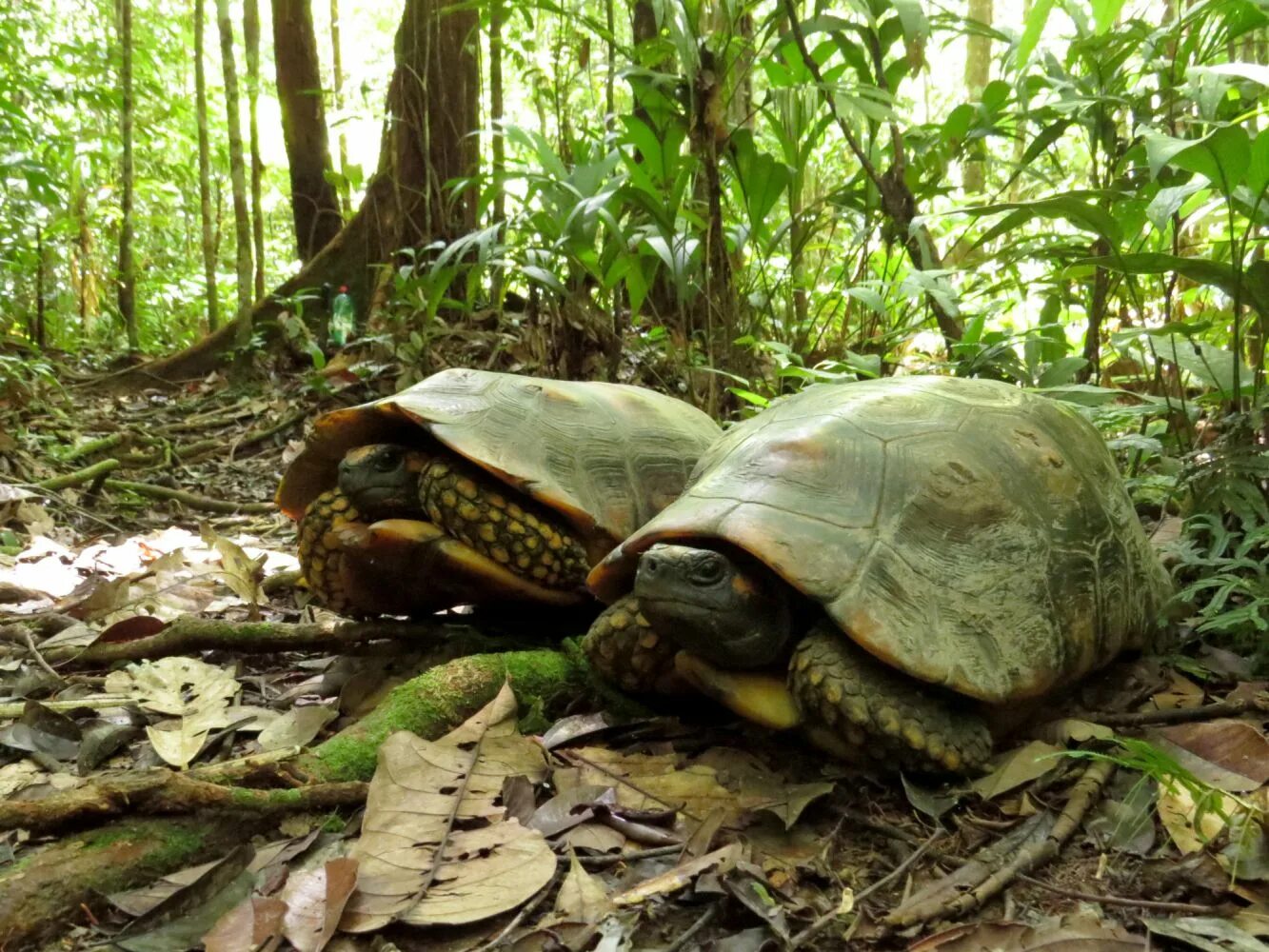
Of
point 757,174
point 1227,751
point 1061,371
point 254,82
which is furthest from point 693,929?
point 254,82

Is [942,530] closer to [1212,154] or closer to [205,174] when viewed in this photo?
[1212,154]

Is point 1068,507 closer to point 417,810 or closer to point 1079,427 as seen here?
point 1079,427

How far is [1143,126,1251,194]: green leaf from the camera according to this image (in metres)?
1.92

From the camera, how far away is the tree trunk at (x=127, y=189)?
8172 millimetres

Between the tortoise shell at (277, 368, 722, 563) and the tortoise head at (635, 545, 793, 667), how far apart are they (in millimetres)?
634

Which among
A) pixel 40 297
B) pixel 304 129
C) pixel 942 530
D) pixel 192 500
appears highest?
pixel 304 129

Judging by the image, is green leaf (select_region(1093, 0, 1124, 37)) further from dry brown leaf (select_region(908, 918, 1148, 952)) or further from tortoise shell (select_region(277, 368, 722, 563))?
dry brown leaf (select_region(908, 918, 1148, 952))

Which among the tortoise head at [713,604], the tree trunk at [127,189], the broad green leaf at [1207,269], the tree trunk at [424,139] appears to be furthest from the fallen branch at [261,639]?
the tree trunk at [127,189]

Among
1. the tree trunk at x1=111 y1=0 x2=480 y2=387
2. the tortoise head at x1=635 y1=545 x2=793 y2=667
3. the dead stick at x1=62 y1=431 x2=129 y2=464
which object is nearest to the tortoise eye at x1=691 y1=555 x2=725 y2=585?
the tortoise head at x1=635 y1=545 x2=793 y2=667

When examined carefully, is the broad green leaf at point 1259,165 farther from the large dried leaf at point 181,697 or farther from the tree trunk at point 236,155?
the tree trunk at point 236,155

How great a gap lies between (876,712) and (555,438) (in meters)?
1.28

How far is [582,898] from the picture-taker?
1544 millimetres

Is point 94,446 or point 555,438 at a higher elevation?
point 555,438

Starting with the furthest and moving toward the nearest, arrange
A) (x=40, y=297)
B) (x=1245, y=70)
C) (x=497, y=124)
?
(x=40, y=297)
(x=497, y=124)
(x=1245, y=70)
